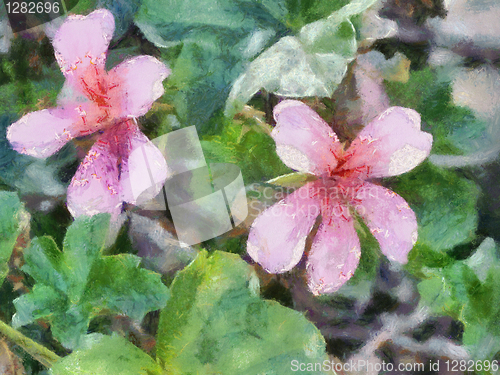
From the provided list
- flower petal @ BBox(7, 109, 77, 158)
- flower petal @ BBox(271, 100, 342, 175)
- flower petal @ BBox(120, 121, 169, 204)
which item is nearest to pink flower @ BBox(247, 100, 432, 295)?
flower petal @ BBox(271, 100, 342, 175)

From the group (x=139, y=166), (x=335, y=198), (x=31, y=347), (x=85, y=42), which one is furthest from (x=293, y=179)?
(x=31, y=347)

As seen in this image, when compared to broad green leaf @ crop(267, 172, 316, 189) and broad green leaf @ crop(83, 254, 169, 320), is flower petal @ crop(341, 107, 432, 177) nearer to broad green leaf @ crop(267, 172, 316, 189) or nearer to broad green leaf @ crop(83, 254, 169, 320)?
broad green leaf @ crop(267, 172, 316, 189)

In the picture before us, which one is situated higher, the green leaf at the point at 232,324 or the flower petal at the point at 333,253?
the flower petal at the point at 333,253

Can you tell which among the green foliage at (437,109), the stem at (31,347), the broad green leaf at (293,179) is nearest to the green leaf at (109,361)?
the stem at (31,347)

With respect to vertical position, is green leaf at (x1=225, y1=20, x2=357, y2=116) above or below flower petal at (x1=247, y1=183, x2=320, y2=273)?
above

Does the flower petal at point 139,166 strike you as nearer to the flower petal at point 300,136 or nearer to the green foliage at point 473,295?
the flower petal at point 300,136

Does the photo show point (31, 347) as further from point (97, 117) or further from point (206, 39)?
point (206, 39)
